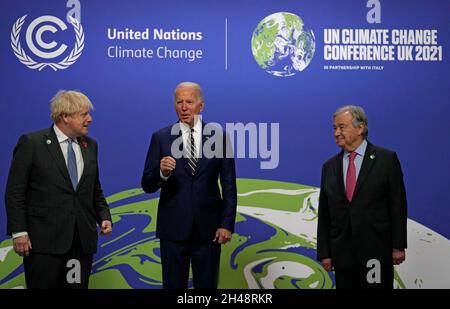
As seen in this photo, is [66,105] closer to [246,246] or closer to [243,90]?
[243,90]

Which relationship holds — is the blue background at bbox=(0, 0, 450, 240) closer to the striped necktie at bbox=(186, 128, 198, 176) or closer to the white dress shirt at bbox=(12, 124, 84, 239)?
the striped necktie at bbox=(186, 128, 198, 176)

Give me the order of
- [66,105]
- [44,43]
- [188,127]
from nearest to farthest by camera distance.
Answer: [66,105], [188,127], [44,43]

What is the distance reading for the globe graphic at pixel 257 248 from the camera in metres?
4.97

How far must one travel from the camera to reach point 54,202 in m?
3.61

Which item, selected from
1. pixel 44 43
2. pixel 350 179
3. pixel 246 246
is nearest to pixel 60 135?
pixel 44 43

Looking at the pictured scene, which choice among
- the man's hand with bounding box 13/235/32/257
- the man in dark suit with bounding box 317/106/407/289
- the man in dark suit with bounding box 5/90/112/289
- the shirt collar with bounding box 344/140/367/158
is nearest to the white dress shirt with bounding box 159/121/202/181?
the man in dark suit with bounding box 5/90/112/289

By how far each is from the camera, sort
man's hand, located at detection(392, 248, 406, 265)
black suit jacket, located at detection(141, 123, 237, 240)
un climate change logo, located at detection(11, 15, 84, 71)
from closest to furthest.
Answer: man's hand, located at detection(392, 248, 406, 265), black suit jacket, located at detection(141, 123, 237, 240), un climate change logo, located at detection(11, 15, 84, 71)

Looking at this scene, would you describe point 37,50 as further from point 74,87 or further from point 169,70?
point 169,70

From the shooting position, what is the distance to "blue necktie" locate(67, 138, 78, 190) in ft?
12.0

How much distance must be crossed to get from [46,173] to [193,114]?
0.92 m

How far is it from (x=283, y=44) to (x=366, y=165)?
1.53 m

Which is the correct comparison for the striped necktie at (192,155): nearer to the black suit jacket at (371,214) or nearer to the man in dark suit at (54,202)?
the man in dark suit at (54,202)

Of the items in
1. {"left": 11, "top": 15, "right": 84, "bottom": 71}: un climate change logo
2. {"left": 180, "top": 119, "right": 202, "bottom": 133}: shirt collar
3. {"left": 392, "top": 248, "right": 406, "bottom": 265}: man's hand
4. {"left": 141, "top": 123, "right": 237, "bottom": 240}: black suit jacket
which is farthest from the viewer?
{"left": 11, "top": 15, "right": 84, "bottom": 71}: un climate change logo

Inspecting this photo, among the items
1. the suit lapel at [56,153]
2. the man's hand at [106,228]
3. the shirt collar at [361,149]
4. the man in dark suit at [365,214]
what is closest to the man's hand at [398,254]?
the man in dark suit at [365,214]
